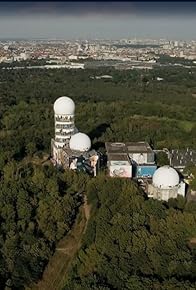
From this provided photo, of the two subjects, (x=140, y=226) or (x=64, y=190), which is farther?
(x=64, y=190)

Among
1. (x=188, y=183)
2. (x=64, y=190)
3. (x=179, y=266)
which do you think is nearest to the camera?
(x=179, y=266)

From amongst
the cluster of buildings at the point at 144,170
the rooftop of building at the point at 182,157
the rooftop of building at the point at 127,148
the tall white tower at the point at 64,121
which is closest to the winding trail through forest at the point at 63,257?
the cluster of buildings at the point at 144,170

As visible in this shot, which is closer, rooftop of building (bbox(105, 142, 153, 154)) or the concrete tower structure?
rooftop of building (bbox(105, 142, 153, 154))

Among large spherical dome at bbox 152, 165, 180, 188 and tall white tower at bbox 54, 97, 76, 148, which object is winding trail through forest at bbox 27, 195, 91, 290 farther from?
tall white tower at bbox 54, 97, 76, 148

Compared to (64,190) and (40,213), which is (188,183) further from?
(40,213)

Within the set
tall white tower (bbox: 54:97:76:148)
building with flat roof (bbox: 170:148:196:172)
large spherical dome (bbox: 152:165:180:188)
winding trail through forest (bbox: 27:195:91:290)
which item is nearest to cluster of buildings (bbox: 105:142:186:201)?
large spherical dome (bbox: 152:165:180:188)

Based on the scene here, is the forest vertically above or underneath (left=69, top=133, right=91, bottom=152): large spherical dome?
underneath

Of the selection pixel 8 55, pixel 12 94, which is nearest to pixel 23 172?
pixel 12 94
